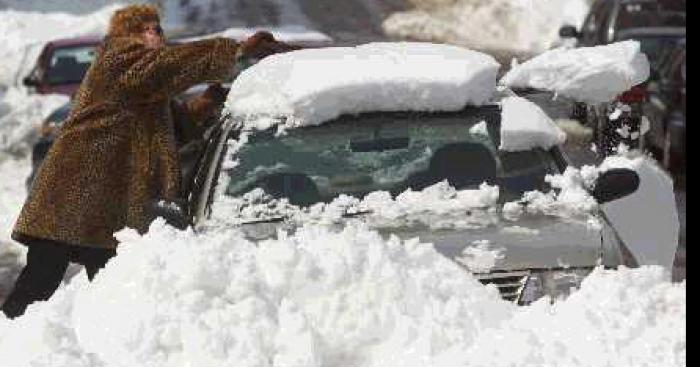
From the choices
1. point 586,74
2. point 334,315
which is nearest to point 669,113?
point 586,74

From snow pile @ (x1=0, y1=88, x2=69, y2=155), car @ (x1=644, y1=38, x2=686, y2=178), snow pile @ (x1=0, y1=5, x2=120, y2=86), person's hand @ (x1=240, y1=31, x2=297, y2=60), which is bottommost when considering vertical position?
snow pile @ (x1=0, y1=5, x2=120, y2=86)

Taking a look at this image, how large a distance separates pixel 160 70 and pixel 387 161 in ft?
3.27

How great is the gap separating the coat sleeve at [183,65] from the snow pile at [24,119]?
34.3 ft

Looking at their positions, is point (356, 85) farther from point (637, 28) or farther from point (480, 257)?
Answer: point (637, 28)

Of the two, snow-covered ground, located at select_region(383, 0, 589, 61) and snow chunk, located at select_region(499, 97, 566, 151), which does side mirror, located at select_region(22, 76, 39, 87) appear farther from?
snow-covered ground, located at select_region(383, 0, 589, 61)

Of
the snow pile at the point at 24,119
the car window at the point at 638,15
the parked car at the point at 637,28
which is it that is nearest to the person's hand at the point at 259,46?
the parked car at the point at 637,28

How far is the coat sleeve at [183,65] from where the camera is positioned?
549cm

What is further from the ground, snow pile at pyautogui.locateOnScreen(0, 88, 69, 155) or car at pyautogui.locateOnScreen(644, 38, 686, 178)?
car at pyautogui.locateOnScreen(644, 38, 686, 178)

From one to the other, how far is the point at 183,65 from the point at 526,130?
1408mm

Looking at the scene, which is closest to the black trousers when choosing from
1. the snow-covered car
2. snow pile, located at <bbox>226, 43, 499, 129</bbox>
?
the snow-covered car

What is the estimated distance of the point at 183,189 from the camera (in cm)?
571

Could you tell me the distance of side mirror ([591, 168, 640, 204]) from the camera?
16.5 feet

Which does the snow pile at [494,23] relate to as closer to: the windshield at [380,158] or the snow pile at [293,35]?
the snow pile at [293,35]

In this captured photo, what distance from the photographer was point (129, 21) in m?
5.79
